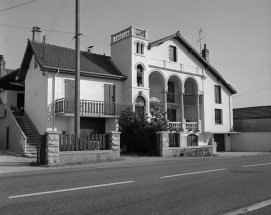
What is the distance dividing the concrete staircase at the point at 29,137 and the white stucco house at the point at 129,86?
0.55 m

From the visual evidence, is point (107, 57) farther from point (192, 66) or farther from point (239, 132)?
point (239, 132)

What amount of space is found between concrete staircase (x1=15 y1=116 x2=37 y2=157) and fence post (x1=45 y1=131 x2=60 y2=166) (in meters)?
5.46

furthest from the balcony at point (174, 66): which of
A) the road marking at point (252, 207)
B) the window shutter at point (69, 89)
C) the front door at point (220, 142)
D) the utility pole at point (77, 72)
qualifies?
the road marking at point (252, 207)

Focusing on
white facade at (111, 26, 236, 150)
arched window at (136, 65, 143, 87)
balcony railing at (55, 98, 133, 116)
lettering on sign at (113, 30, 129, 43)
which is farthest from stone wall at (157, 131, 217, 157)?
lettering on sign at (113, 30, 129, 43)

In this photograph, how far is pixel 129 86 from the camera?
26.2m

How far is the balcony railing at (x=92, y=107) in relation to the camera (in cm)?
2222

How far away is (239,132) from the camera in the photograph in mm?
35906

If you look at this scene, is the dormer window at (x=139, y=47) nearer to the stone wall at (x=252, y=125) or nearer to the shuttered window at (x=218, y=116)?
the shuttered window at (x=218, y=116)

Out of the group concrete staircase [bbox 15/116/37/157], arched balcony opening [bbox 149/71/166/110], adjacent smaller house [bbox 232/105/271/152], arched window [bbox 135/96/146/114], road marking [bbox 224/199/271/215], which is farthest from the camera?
adjacent smaller house [bbox 232/105/271/152]

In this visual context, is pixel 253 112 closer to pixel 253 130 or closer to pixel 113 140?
pixel 253 130

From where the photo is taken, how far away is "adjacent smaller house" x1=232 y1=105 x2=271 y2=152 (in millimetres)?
35031

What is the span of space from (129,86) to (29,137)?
8.99 m

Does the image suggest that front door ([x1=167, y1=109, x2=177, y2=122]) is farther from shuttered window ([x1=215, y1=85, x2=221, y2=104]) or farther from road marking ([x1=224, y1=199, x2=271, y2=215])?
road marking ([x1=224, y1=199, x2=271, y2=215])

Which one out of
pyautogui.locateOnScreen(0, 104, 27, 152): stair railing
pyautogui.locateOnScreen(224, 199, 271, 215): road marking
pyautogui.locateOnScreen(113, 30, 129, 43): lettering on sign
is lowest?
pyautogui.locateOnScreen(224, 199, 271, 215): road marking
